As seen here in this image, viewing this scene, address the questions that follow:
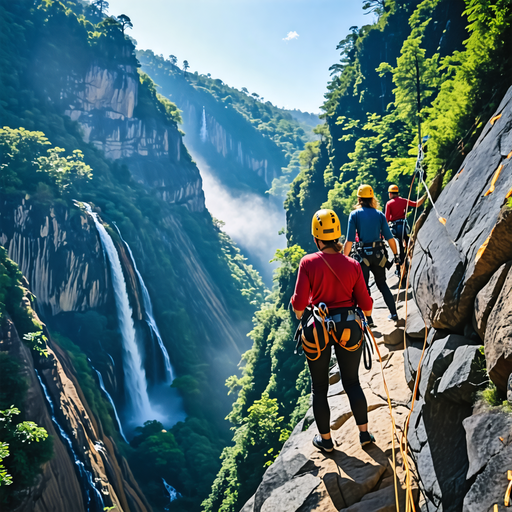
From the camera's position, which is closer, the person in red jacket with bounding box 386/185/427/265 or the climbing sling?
the climbing sling

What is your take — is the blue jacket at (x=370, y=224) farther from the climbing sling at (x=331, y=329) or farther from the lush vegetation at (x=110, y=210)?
the lush vegetation at (x=110, y=210)

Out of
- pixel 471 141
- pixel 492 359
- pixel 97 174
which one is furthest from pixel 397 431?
pixel 97 174

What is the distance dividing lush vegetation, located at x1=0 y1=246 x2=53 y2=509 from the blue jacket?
35.7 feet

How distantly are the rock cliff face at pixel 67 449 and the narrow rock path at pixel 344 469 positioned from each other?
470 inches

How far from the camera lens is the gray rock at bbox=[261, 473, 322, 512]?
12.8 ft

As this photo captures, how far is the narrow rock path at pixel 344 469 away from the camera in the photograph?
366 cm

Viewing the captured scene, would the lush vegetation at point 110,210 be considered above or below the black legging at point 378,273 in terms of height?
above

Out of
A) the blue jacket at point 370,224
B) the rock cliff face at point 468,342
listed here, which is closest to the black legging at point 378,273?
the blue jacket at point 370,224

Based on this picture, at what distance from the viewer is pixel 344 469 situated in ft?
12.9

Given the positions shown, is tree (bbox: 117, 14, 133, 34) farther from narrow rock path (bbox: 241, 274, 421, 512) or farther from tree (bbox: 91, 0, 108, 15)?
narrow rock path (bbox: 241, 274, 421, 512)

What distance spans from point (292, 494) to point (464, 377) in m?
2.13

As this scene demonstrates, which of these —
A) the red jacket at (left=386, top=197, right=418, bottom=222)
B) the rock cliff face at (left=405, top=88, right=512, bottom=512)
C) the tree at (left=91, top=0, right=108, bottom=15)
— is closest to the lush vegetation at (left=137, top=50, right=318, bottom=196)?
the tree at (left=91, top=0, right=108, bottom=15)

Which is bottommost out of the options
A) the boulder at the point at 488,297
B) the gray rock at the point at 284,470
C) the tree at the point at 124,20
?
the gray rock at the point at 284,470

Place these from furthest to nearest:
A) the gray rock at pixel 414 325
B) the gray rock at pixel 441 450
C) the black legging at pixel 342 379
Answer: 1. the gray rock at pixel 414 325
2. the black legging at pixel 342 379
3. the gray rock at pixel 441 450
